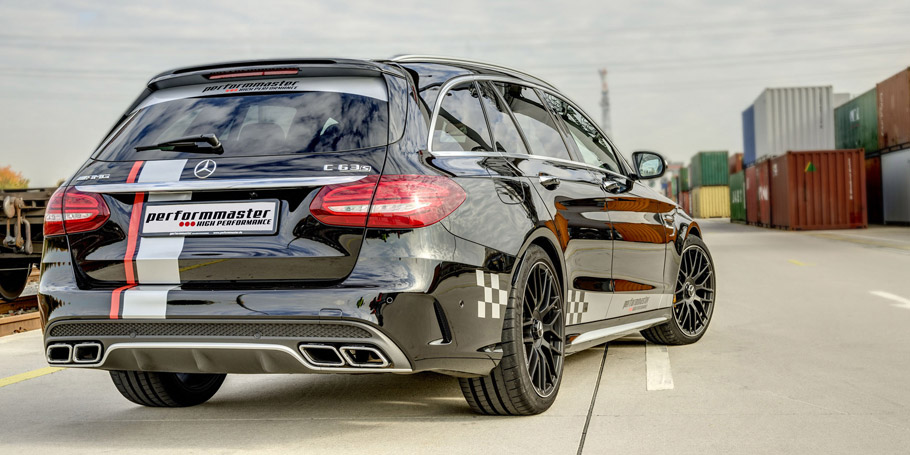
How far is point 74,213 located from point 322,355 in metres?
1.19

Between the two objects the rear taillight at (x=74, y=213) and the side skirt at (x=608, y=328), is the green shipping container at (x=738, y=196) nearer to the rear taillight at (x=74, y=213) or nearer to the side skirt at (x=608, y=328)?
the side skirt at (x=608, y=328)

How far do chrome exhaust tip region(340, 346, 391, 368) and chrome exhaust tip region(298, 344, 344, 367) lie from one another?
29mm

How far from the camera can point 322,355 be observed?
3713mm

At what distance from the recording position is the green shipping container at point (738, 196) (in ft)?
167

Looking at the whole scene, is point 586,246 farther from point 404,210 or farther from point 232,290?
point 232,290

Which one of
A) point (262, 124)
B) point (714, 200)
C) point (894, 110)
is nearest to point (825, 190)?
point (894, 110)

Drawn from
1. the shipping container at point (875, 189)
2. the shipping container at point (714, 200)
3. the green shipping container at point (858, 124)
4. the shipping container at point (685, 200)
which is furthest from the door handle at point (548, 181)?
the shipping container at point (685, 200)

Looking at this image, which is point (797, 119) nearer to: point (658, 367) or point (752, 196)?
point (752, 196)

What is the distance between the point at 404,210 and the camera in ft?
12.1

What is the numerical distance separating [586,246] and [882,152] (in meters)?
36.2

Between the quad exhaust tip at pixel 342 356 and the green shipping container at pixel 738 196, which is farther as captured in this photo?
the green shipping container at pixel 738 196

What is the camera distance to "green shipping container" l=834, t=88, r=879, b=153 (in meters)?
38.7

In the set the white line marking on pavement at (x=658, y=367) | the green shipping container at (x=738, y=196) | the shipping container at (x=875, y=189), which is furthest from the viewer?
the green shipping container at (x=738, y=196)

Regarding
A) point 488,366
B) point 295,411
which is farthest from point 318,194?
point 295,411
